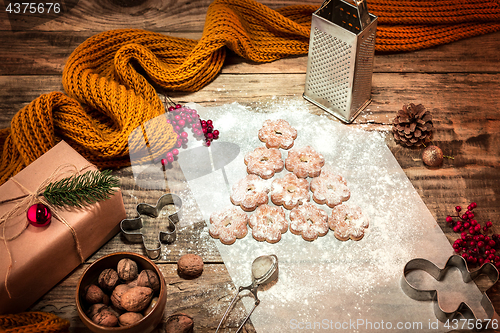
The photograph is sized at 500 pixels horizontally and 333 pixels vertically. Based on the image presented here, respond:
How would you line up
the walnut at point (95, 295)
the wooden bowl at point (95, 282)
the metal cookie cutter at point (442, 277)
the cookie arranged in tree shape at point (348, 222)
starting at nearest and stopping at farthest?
1. the wooden bowl at point (95, 282)
2. the walnut at point (95, 295)
3. the metal cookie cutter at point (442, 277)
4. the cookie arranged in tree shape at point (348, 222)

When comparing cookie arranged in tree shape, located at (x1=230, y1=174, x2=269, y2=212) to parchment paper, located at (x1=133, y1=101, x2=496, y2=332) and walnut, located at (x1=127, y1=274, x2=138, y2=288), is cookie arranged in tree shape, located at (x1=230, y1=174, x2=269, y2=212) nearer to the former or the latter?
parchment paper, located at (x1=133, y1=101, x2=496, y2=332)

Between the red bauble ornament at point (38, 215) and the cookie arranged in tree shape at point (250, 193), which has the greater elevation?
the red bauble ornament at point (38, 215)

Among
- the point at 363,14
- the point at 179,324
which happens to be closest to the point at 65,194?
the point at 179,324

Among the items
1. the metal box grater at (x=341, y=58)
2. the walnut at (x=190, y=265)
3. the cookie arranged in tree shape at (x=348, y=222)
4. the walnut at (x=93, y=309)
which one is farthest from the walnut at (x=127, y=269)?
the metal box grater at (x=341, y=58)

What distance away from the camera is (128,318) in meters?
1.34

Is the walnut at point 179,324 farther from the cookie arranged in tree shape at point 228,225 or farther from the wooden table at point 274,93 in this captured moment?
the cookie arranged in tree shape at point 228,225

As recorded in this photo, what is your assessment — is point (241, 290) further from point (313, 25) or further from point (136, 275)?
point (313, 25)

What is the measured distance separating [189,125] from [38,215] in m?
0.80

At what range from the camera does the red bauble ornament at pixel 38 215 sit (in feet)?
4.66

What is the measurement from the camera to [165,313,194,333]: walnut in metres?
1.45

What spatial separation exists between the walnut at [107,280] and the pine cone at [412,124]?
4.52 ft

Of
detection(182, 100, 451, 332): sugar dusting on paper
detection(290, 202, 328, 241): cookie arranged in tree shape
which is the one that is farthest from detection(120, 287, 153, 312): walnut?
detection(290, 202, 328, 241): cookie arranged in tree shape

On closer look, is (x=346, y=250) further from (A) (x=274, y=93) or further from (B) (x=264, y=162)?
(A) (x=274, y=93)

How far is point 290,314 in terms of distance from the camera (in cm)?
154
